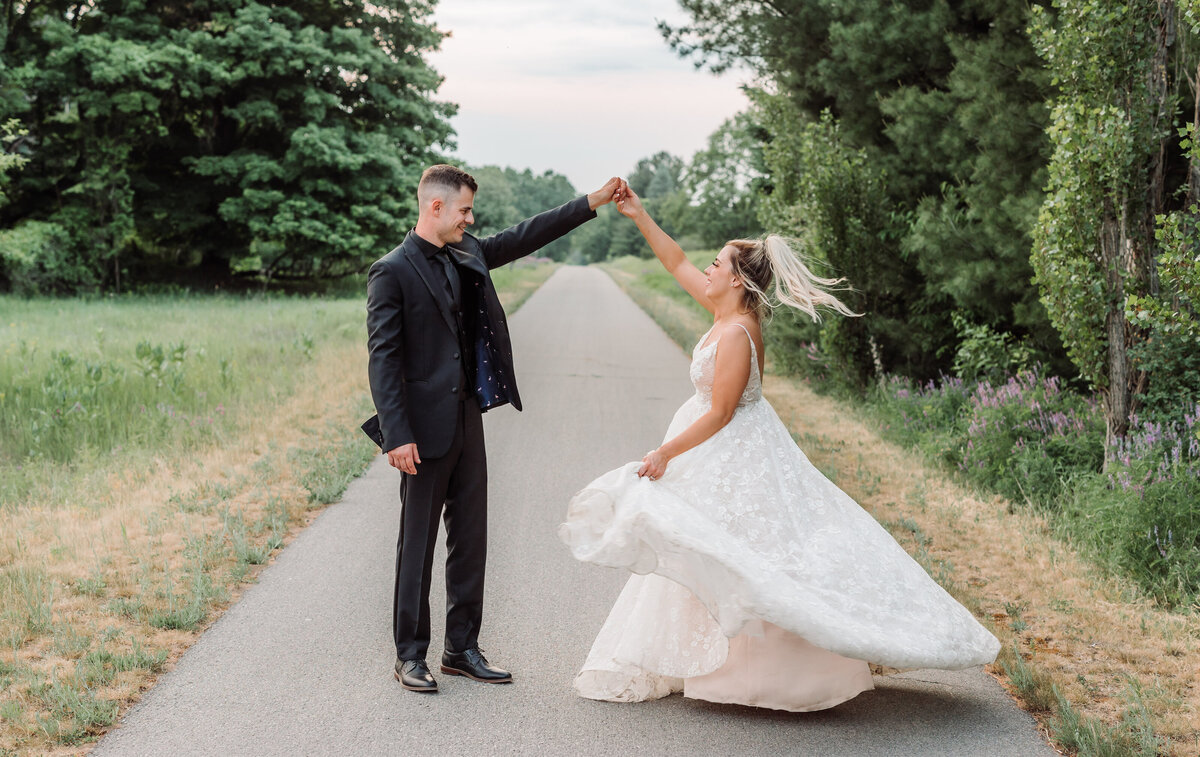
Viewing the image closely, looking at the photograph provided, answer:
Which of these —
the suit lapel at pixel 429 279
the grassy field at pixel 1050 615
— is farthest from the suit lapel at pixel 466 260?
the grassy field at pixel 1050 615

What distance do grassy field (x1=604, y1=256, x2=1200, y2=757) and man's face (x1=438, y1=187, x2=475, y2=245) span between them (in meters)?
3.42

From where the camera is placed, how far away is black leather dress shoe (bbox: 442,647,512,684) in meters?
4.68

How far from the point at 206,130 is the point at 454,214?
97.4 feet

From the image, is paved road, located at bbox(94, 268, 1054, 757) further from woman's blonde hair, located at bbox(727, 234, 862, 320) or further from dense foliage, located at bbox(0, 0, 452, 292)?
dense foliage, located at bbox(0, 0, 452, 292)

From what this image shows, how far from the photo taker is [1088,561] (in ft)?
21.2

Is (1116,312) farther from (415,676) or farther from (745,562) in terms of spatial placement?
(415,676)

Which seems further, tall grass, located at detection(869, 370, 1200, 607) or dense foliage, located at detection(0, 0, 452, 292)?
dense foliage, located at detection(0, 0, 452, 292)

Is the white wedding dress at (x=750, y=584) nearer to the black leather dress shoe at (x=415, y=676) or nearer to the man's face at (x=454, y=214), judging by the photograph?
the black leather dress shoe at (x=415, y=676)

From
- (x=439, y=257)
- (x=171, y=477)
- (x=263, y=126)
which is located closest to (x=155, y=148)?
(x=263, y=126)

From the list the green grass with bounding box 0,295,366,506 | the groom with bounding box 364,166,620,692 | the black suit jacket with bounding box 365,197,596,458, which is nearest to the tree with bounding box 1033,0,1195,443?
the groom with bounding box 364,166,620,692

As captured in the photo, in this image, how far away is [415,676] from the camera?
4551 mm

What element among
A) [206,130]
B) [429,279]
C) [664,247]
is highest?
[206,130]

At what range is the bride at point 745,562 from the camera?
13.3 ft

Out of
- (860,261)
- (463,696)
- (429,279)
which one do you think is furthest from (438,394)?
(860,261)
